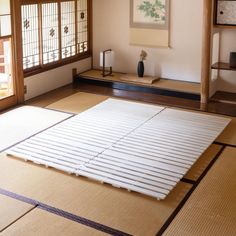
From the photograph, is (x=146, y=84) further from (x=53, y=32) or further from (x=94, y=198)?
(x=94, y=198)

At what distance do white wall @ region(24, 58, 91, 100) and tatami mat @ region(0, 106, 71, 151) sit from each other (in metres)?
0.53

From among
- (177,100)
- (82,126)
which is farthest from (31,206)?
(177,100)

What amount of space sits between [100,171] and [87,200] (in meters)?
0.46

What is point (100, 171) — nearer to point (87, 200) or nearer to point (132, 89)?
point (87, 200)

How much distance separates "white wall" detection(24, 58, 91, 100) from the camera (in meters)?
6.38

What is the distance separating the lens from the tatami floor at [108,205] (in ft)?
10.4

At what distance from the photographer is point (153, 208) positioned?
3.47 meters

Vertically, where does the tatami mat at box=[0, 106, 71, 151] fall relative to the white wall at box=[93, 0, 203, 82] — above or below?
below

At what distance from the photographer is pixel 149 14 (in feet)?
22.6

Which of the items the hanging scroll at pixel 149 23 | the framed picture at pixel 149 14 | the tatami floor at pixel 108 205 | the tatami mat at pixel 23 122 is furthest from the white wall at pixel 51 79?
the tatami floor at pixel 108 205

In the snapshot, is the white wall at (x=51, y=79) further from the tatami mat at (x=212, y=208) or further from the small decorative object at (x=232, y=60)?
the tatami mat at (x=212, y=208)

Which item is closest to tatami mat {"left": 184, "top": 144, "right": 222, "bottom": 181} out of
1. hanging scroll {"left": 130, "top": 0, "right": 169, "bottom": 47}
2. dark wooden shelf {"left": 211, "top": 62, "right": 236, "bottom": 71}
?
dark wooden shelf {"left": 211, "top": 62, "right": 236, "bottom": 71}

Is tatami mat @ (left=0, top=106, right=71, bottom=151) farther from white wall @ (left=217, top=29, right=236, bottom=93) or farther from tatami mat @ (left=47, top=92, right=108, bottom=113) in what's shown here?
white wall @ (left=217, top=29, right=236, bottom=93)

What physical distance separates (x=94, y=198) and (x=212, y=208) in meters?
0.96
